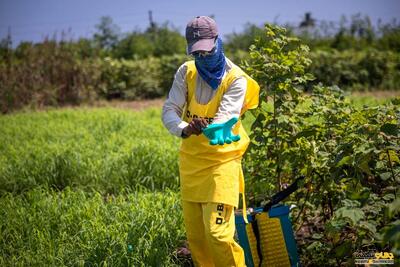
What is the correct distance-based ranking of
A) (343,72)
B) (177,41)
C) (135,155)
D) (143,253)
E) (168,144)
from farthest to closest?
(177,41) → (343,72) → (168,144) → (135,155) → (143,253)

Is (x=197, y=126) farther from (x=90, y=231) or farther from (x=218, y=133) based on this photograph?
(x=90, y=231)

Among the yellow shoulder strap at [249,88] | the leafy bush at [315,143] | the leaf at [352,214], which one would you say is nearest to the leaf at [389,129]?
the leafy bush at [315,143]

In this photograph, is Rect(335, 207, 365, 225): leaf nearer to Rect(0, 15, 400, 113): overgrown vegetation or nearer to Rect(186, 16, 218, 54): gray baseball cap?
Rect(186, 16, 218, 54): gray baseball cap

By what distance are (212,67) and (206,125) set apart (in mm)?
349

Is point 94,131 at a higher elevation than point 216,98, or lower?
lower

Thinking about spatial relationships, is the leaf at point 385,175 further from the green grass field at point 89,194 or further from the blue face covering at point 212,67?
the green grass field at point 89,194

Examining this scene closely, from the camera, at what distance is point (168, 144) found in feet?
17.9

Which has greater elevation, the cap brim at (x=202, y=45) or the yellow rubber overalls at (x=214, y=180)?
the cap brim at (x=202, y=45)

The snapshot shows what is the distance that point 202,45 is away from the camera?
223 centimetres

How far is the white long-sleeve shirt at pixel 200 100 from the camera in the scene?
2232 millimetres

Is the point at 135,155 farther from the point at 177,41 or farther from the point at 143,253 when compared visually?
the point at 177,41

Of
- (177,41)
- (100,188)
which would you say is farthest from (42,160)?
(177,41)

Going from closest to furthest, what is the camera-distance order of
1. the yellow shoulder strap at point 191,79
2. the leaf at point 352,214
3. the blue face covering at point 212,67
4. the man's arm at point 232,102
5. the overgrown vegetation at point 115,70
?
the leaf at point 352,214
the man's arm at point 232,102
the blue face covering at point 212,67
the yellow shoulder strap at point 191,79
the overgrown vegetation at point 115,70

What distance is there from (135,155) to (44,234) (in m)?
1.65
